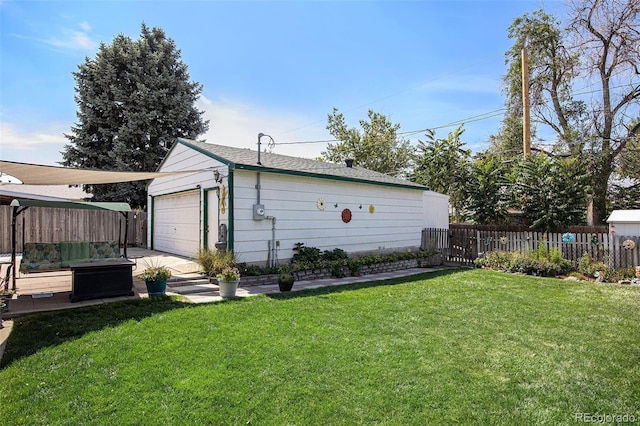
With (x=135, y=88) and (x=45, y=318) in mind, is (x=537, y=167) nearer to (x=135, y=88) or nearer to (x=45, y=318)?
(x=45, y=318)

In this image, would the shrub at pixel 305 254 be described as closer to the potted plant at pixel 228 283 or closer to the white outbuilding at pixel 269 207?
the white outbuilding at pixel 269 207

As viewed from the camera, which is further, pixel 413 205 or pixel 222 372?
pixel 413 205

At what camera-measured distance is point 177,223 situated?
11258 millimetres

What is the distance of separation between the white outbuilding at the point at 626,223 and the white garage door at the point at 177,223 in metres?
11.4

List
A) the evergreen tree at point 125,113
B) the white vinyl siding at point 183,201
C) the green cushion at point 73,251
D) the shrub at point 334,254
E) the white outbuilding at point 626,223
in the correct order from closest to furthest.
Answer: the green cushion at point 73,251 → the white outbuilding at point 626,223 → the white vinyl siding at point 183,201 → the shrub at point 334,254 → the evergreen tree at point 125,113

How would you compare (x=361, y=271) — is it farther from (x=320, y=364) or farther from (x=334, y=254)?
(x=320, y=364)

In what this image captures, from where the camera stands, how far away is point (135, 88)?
61.0 ft

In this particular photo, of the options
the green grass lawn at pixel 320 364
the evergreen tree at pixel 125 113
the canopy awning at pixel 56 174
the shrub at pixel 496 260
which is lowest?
the green grass lawn at pixel 320 364

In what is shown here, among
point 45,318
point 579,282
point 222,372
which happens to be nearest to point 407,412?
point 222,372

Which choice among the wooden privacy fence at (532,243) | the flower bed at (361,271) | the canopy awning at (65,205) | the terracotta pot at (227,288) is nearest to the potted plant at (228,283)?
the terracotta pot at (227,288)

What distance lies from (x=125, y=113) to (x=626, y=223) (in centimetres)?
2090

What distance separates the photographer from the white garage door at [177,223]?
Result: 10.1m

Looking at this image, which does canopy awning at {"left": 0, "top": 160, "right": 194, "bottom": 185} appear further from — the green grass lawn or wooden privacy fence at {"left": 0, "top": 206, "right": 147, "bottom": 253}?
wooden privacy fence at {"left": 0, "top": 206, "right": 147, "bottom": 253}

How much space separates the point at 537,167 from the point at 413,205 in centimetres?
429
